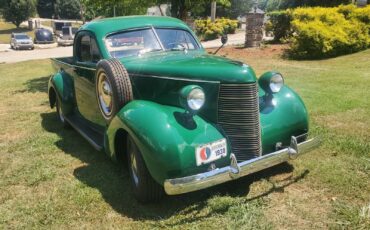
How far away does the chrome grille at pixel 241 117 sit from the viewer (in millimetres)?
3705

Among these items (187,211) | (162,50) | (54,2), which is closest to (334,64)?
(162,50)

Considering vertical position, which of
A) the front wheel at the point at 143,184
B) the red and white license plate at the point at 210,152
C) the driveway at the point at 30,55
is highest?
the red and white license plate at the point at 210,152

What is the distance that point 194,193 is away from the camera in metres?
4.08

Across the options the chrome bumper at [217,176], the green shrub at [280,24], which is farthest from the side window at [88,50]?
the green shrub at [280,24]

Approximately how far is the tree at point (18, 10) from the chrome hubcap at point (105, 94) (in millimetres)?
62511

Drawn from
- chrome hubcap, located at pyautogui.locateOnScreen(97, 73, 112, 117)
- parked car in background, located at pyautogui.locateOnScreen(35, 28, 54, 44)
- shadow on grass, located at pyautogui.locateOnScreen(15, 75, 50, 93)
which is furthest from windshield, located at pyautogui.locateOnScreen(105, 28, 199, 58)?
parked car in background, located at pyautogui.locateOnScreen(35, 28, 54, 44)

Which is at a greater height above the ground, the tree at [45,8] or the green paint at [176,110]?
the tree at [45,8]

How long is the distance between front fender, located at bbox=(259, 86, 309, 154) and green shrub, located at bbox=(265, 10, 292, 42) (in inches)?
526

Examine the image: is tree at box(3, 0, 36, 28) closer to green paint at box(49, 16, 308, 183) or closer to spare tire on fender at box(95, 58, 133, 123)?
green paint at box(49, 16, 308, 183)

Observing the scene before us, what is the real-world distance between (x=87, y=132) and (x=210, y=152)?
2.55 meters

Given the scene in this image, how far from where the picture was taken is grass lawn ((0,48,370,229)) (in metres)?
3.59

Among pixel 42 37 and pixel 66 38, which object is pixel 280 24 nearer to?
pixel 66 38

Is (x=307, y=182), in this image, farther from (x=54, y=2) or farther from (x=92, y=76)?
(x=54, y=2)

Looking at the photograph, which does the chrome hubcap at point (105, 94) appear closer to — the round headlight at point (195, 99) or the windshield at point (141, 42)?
the windshield at point (141, 42)
